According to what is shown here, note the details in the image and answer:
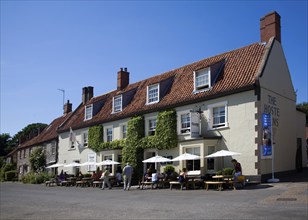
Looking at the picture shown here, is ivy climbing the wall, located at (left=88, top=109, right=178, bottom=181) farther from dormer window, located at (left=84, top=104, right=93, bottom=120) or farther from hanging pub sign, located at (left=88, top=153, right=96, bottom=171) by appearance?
dormer window, located at (left=84, top=104, right=93, bottom=120)

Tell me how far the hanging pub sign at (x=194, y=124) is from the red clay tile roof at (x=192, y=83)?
1231 millimetres

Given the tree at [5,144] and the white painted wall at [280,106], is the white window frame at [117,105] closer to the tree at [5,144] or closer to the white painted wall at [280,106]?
the white painted wall at [280,106]

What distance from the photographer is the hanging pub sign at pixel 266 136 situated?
2244 centimetres

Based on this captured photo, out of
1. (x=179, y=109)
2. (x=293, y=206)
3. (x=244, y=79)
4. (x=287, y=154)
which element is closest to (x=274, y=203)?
(x=293, y=206)

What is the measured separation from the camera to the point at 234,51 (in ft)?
90.4

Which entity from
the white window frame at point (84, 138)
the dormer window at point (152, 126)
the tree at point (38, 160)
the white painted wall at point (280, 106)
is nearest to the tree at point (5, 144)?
the tree at point (38, 160)

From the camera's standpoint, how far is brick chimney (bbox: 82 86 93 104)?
45.4 metres

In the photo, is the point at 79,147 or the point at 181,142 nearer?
the point at 181,142

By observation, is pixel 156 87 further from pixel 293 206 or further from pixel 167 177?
pixel 293 206

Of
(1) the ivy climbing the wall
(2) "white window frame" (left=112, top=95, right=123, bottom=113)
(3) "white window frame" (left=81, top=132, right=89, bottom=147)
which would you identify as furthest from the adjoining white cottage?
(3) "white window frame" (left=81, top=132, right=89, bottom=147)

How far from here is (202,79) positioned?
88.1 ft

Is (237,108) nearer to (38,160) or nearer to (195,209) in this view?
(195,209)

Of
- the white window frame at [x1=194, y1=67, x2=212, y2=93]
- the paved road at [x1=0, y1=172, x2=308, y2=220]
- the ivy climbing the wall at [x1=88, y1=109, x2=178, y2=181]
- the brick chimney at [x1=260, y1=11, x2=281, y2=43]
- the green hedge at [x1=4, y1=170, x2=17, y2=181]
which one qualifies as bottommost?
the green hedge at [x1=4, y1=170, x2=17, y2=181]

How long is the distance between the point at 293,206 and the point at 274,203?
3.44 ft
